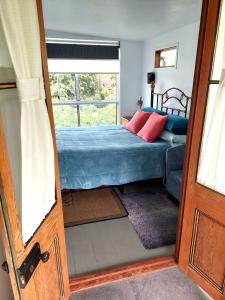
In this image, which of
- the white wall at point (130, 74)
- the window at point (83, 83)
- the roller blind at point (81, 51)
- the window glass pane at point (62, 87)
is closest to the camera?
the roller blind at point (81, 51)

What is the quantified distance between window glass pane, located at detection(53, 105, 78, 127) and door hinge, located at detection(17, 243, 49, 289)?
14.0ft

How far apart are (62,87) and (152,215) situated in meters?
3.56

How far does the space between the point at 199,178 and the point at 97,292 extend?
1128 mm

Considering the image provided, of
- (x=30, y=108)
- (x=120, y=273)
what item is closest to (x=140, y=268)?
(x=120, y=273)

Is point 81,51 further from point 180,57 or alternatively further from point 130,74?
point 180,57

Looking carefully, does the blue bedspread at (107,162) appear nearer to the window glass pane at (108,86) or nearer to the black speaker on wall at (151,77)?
the black speaker on wall at (151,77)

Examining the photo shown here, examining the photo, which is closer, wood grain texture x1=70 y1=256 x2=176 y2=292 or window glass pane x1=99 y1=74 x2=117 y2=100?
wood grain texture x1=70 y1=256 x2=176 y2=292

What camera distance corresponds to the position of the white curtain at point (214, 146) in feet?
4.11

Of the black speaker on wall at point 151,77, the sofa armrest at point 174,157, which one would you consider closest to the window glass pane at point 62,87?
the black speaker on wall at point 151,77

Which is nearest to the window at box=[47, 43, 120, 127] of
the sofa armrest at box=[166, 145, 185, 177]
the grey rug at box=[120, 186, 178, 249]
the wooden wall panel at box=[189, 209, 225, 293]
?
the grey rug at box=[120, 186, 178, 249]

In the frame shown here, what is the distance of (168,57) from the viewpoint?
4.07 meters

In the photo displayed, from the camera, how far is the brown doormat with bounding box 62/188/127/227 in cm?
250

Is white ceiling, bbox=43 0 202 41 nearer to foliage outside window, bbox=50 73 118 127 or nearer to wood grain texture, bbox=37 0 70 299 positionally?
foliage outside window, bbox=50 73 118 127

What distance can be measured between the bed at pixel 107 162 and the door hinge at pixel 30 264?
1669 millimetres
